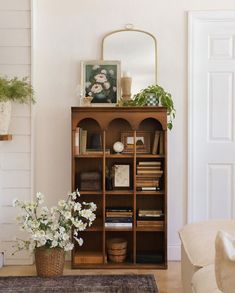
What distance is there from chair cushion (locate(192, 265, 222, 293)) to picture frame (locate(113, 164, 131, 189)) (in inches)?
83.2

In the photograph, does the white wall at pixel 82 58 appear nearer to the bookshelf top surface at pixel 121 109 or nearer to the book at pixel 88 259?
the bookshelf top surface at pixel 121 109

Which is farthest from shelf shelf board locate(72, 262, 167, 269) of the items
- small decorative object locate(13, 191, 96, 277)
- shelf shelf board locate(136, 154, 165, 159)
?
shelf shelf board locate(136, 154, 165, 159)

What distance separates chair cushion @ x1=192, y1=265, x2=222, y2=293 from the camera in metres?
1.68

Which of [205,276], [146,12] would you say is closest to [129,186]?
[146,12]

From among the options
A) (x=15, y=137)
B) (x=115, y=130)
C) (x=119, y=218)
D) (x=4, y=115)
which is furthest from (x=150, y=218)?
Result: (x=4, y=115)

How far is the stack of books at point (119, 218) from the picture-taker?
400cm

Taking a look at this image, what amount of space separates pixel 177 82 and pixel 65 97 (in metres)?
1.04

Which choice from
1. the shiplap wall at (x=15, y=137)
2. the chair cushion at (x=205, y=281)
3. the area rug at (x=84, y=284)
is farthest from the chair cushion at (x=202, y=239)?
the shiplap wall at (x=15, y=137)

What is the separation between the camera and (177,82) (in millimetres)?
4227

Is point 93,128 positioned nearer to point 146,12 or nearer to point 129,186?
point 129,186

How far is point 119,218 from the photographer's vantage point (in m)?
4.02

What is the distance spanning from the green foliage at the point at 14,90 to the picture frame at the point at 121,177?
3.29 feet

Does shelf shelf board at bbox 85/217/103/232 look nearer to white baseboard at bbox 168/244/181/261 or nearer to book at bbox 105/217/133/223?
book at bbox 105/217/133/223

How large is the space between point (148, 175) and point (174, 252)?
0.80 meters
